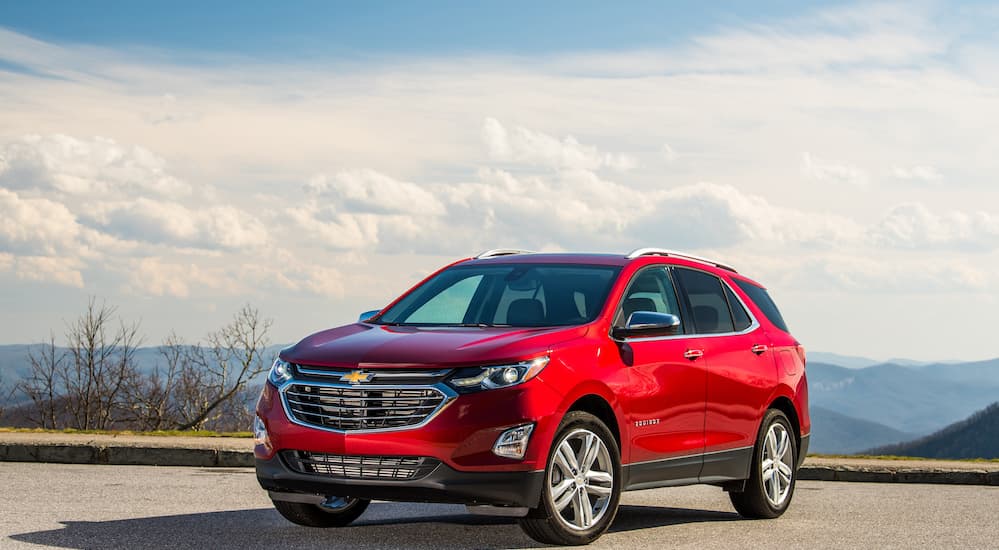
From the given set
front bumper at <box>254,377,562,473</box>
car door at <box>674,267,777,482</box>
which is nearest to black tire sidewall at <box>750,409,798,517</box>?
car door at <box>674,267,777,482</box>

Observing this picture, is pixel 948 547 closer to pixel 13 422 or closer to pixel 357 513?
pixel 357 513

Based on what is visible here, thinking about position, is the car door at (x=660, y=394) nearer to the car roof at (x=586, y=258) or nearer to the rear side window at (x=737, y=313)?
the car roof at (x=586, y=258)

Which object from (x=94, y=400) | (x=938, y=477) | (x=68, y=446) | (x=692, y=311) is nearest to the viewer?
(x=692, y=311)

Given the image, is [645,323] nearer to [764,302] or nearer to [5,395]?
[764,302]

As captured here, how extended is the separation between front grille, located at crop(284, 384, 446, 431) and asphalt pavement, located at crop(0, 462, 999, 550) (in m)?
0.82

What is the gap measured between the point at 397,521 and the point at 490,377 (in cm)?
239

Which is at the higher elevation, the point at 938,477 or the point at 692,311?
the point at 692,311

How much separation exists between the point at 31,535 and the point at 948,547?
5.94 metres

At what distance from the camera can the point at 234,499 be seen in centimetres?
1084

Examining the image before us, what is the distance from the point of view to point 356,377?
295 inches

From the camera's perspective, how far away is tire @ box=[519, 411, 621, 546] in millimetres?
7645

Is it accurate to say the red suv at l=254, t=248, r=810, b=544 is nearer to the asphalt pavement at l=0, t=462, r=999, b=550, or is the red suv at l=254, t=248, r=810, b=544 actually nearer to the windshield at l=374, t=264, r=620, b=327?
the windshield at l=374, t=264, r=620, b=327

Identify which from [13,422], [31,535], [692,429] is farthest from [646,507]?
[13,422]

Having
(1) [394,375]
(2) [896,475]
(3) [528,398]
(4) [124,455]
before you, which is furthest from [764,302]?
(4) [124,455]
